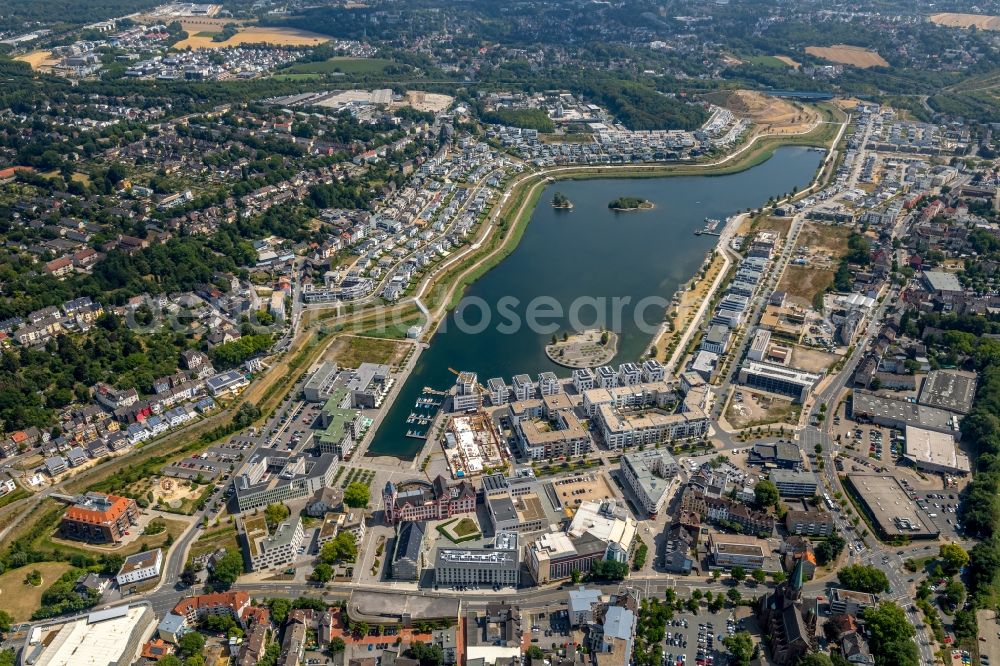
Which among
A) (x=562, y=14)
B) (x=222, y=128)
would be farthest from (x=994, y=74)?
(x=222, y=128)

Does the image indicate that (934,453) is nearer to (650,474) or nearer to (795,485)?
(795,485)

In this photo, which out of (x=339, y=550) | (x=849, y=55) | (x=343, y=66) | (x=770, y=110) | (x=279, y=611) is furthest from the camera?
(x=849, y=55)

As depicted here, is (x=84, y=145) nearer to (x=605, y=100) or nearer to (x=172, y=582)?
(x=172, y=582)

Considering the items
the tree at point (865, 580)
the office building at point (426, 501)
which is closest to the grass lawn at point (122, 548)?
the office building at point (426, 501)

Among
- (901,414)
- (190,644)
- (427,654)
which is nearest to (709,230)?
(901,414)

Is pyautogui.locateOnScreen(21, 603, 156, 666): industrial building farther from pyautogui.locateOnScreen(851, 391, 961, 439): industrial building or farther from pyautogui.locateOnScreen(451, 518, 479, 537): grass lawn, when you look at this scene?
pyautogui.locateOnScreen(851, 391, 961, 439): industrial building

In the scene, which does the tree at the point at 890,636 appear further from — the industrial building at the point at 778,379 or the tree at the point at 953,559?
Result: the industrial building at the point at 778,379
